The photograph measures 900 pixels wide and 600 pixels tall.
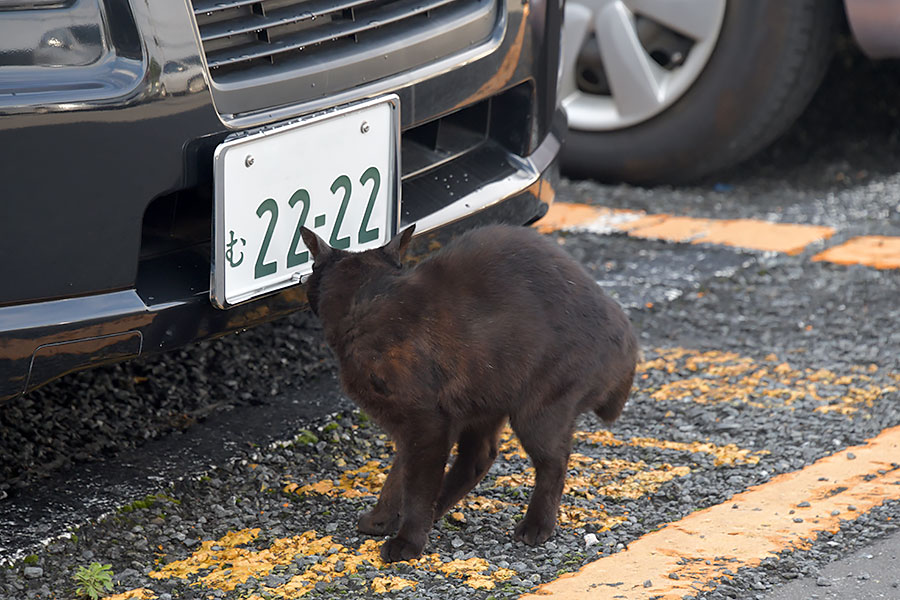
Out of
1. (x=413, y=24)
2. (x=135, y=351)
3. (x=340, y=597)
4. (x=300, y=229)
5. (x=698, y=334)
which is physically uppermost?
(x=413, y=24)

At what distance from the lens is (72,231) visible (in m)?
2.21

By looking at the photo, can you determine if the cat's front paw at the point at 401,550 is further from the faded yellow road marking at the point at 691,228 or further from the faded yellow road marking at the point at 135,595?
the faded yellow road marking at the point at 691,228

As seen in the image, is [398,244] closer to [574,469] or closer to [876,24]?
[574,469]

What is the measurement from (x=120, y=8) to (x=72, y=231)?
0.40 m

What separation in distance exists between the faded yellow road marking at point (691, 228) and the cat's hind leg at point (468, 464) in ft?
6.69

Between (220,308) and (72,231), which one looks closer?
(72,231)

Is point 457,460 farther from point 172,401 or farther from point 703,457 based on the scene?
point 172,401

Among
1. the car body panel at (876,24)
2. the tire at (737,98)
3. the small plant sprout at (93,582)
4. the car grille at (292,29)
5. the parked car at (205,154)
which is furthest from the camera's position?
the tire at (737,98)

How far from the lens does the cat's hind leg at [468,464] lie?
2629mm

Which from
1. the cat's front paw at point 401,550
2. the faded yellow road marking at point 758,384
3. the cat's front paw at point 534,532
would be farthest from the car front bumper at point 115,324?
the faded yellow road marking at point 758,384

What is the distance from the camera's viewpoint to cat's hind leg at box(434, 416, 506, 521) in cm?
263

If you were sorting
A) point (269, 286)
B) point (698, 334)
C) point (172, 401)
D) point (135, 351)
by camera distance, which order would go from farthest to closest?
point (698, 334), point (172, 401), point (269, 286), point (135, 351)

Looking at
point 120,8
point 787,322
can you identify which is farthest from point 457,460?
point 787,322

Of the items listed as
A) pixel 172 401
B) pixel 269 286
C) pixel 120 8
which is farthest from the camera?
pixel 172 401
